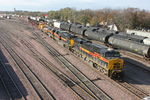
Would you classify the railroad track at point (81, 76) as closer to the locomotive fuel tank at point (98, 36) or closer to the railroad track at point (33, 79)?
the railroad track at point (33, 79)

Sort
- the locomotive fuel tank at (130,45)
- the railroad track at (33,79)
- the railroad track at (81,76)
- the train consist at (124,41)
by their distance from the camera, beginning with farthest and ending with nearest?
1. the train consist at (124,41)
2. the locomotive fuel tank at (130,45)
3. the railroad track at (81,76)
4. the railroad track at (33,79)

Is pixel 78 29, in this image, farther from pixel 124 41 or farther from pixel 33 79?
pixel 33 79

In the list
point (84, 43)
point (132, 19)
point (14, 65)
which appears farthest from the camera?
point (132, 19)

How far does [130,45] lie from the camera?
30.1 m

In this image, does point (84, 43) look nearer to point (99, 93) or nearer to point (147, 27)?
point (99, 93)

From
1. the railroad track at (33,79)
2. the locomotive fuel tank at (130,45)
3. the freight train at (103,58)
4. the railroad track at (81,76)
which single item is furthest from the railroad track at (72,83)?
the locomotive fuel tank at (130,45)

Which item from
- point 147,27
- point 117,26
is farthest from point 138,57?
point 147,27

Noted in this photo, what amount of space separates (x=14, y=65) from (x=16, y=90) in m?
8.24

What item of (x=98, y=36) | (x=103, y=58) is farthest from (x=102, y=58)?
(x=98, y=36)

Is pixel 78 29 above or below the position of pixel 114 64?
above

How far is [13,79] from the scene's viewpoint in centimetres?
1938

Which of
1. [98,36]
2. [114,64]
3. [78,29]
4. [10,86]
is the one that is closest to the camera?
[10,86]

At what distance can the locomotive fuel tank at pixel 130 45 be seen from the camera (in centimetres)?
2705

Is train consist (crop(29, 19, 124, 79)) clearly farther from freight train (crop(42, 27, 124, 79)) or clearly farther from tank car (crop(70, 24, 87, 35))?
tank car (crop(70, 24, 87, 35))
